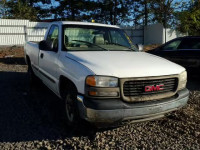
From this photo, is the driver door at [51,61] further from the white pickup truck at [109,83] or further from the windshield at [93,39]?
the windshield at [93,39]

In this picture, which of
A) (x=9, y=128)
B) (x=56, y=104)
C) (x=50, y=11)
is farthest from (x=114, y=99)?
(x=50, y=11)

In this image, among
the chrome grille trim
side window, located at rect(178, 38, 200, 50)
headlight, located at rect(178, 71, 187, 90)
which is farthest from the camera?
side window, located at rect(178, 38, 200, 50)

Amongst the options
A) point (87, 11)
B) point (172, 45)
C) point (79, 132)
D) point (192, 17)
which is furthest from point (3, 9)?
point (79, 132)

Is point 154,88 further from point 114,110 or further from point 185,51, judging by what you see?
point 185,51

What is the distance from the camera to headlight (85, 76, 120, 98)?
9.39ft

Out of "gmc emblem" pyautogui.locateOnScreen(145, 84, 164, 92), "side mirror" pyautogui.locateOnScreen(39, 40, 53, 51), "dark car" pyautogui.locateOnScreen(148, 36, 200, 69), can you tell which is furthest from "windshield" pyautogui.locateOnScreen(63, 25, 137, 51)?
"dark car" pyautogui.locateOnScreen(148, 36, 200, 69)

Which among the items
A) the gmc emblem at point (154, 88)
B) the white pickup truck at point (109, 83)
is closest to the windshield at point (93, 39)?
the white pickup truck at point (109, 83)

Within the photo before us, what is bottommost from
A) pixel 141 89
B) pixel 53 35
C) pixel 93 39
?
pixel 141 89

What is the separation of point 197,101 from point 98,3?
1025 inches

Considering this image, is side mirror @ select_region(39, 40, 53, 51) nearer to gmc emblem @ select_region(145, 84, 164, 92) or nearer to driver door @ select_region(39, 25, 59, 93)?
driver door @ select_region(39, 25, 59, 93)

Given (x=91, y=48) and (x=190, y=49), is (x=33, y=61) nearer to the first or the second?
(x=91, y=48)

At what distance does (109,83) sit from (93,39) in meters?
1.66

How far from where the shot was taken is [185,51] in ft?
22.1

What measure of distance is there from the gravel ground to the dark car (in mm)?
2166
